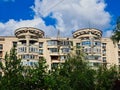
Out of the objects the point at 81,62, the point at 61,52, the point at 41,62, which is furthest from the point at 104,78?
the point at 61,52

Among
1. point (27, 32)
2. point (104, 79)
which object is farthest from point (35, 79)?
point (27, 32)

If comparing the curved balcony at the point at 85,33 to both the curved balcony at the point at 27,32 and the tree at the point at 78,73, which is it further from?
the tree at the point at 78,73

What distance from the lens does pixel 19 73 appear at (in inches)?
1409

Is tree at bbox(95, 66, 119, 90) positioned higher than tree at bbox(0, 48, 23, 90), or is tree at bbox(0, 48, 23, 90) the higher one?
tree at bbox(0, 48, 23, 90)

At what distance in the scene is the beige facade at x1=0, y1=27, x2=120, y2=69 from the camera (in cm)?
9744

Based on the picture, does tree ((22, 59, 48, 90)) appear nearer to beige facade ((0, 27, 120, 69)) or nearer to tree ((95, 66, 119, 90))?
tree ((95, 66, 119, 90))

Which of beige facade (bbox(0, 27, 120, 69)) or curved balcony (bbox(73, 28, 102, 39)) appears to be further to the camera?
curved balcony (bbox(73, 28, 102, 39))

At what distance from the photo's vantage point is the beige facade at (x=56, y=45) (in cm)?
9744

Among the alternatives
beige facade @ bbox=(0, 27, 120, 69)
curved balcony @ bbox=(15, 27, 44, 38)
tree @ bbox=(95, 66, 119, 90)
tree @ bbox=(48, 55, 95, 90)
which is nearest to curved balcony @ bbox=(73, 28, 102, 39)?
beige facade @ bbox=(0, 27, 120, 69)

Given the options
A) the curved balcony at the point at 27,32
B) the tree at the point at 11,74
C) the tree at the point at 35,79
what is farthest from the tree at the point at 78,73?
the curved balcony at the point at 27,32

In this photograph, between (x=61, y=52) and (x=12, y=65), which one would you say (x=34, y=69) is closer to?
(x=12, y=65)

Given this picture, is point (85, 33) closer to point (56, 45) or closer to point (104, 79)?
point (56, 45)

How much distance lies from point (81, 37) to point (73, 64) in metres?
37.8

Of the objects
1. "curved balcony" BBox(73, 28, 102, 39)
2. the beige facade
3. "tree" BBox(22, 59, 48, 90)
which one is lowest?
"tree" BBox(22, 59, 48, 90)
